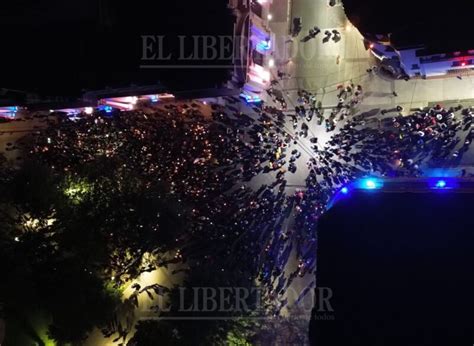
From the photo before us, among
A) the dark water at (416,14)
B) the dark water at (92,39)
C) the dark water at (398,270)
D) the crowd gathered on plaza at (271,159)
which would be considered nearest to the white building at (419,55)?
the dark water at (416,14)

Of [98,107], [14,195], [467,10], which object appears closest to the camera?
[467,10]

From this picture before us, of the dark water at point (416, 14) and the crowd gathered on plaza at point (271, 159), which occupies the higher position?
the dark water at point (416, 14)

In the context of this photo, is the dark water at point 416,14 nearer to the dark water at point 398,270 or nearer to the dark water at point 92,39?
the dark water at point 92,39

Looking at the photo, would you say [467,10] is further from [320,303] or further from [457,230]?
[320,303]

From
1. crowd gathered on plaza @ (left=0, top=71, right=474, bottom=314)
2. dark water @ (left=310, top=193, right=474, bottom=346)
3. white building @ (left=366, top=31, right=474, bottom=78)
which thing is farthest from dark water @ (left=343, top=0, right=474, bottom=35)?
dark water @ (left=310, top=193, right=474, bottom=346)

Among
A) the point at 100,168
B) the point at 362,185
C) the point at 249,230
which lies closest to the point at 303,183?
the point at 249,230
